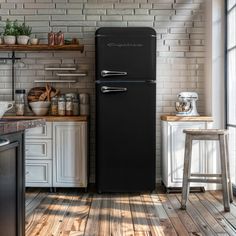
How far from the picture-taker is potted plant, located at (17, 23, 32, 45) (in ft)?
12.3

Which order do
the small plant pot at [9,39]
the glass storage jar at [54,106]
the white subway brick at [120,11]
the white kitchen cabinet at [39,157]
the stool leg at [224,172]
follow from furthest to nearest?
the white subway brick at [120,11], the glass storage jar at [54,106], the small plant pot at [9,39], the white kitchen cabinet at [39,157], the stool leg at [224,172]

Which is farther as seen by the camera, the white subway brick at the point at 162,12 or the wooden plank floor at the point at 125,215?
the white subway brick at the point at 162,12

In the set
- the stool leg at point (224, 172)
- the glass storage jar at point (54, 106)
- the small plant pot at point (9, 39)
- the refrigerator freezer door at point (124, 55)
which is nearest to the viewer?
the stool leg at point (224, 172)

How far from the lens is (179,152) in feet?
11.9

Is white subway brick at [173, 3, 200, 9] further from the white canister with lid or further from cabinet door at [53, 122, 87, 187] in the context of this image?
cabinet door at [53, 122, 87, 187]

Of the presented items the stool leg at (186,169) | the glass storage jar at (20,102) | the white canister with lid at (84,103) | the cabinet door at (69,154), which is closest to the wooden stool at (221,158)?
the stool leg at (186,169)

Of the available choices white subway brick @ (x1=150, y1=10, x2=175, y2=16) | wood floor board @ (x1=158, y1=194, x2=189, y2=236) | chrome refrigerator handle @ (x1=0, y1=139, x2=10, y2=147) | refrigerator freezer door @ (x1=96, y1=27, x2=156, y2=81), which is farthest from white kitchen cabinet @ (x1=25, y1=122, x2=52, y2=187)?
chrome refrigerator handle @ (x1=0, y1=139, x2=10, y2=147)

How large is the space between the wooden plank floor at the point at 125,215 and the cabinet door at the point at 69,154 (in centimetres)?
15

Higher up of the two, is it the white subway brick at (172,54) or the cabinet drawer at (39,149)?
the white subway brick at (172,54)

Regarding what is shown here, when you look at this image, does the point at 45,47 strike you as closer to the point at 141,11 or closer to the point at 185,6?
the point at 141,11

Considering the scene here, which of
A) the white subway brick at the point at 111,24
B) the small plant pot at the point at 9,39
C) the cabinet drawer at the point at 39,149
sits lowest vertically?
the cabinet drawer at the point at 39,149

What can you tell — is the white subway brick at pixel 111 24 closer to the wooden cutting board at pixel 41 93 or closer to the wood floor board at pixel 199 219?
the wooden cutting board at pixel 41 93

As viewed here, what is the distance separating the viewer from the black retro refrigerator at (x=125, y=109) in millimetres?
3529

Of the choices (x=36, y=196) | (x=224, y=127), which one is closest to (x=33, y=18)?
(x=36, y=196)
